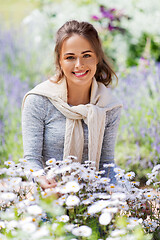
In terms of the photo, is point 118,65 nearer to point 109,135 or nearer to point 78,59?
point 109,135

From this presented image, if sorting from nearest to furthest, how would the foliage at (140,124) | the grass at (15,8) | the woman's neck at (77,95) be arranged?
the woman's neck at (77,95)
the foliage at (140,124)
the grass at (15,8)

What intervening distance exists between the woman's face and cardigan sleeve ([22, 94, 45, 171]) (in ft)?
0.74

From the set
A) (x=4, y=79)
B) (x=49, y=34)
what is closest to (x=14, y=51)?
(x=49, y=34)

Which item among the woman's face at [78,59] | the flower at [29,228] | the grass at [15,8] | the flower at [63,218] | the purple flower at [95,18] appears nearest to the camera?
the flower at [29,228]

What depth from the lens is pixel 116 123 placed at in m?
2.20

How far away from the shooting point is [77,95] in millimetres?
2150

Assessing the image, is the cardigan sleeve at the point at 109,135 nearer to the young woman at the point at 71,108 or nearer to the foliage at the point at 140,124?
the young woman at the point at 71,108

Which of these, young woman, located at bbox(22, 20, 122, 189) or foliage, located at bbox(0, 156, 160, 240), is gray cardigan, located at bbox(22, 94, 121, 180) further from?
foliage, located at bbox(0, 156, 160, 240)

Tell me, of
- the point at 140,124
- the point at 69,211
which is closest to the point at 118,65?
the point at 140,124

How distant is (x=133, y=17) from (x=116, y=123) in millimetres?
3854

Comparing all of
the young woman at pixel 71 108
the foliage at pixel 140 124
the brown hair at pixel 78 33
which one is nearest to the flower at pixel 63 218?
the young woman at pixel 71 108

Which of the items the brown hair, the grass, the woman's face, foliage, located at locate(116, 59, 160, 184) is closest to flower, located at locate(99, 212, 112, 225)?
the woman's face

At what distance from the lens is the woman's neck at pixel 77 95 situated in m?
2.13

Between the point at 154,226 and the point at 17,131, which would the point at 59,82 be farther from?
the point at 17,131
